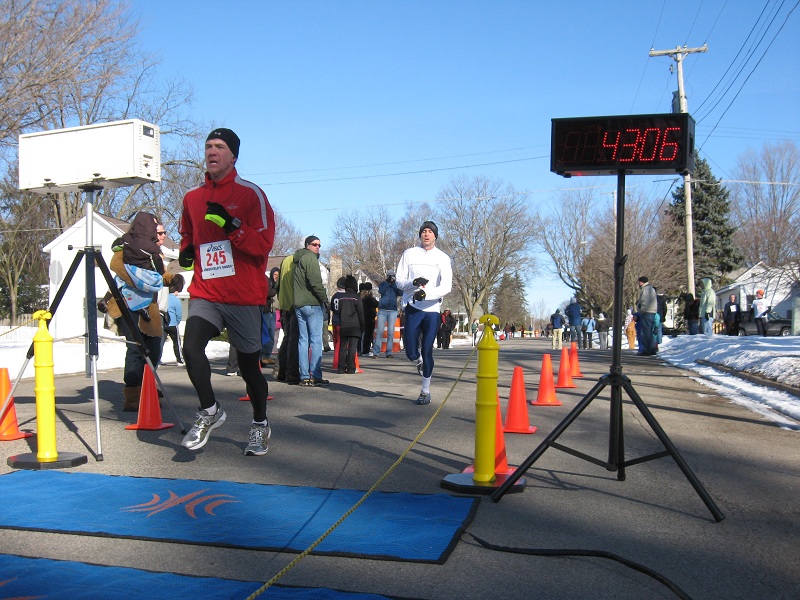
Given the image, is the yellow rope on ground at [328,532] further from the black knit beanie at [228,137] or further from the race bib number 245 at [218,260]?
the black knit beanie at [228,137]

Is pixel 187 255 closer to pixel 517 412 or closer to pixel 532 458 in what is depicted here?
pixel 532 458

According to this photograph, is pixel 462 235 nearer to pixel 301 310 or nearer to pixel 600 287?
pixel 600 287

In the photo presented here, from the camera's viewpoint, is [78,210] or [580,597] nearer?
[580,597]

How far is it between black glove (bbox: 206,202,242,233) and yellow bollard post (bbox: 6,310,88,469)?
4.60 feet

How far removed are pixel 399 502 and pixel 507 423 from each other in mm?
2986

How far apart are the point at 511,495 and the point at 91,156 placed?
4043mm

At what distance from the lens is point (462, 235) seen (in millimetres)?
69500

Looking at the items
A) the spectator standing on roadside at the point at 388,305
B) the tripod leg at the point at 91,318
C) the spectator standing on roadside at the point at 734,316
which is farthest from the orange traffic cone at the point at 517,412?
the spectator standing on roadside at the point at 734,316

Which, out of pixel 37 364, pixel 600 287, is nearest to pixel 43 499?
pixel 37 364

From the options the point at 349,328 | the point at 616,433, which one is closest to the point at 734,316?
the point at 349,328

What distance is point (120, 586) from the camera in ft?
10.1

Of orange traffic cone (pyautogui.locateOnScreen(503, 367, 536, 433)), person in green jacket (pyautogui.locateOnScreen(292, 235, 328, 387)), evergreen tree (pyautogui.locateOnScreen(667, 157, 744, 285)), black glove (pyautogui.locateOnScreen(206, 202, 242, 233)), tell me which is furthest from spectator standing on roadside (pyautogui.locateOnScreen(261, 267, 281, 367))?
evergreen tree (pyautogui.locateOnScreen(667, 157, 744, 285))

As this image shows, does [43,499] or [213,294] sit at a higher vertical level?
[213,294]

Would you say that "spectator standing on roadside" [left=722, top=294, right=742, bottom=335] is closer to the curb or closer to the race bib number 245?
the curb
